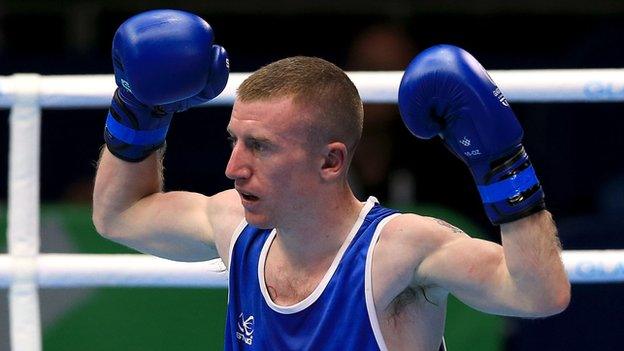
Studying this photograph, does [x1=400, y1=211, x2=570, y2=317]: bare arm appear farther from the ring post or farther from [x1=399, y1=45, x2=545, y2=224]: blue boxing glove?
the ring post

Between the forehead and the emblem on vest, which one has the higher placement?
the forehead

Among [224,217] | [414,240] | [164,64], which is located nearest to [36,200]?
[224,217]

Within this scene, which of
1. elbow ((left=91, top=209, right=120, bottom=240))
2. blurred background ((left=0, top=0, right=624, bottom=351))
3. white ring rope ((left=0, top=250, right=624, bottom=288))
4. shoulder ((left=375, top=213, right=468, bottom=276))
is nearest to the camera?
shoulder ((left=375, top=213, right=468, bottom=276))

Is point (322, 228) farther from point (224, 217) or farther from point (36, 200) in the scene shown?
point (36, 200)

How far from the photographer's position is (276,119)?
2580 millimetres

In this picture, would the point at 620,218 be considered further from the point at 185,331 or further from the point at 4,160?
the point at 4,160

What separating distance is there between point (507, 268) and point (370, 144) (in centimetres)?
246

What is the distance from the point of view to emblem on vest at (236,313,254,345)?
2686mm

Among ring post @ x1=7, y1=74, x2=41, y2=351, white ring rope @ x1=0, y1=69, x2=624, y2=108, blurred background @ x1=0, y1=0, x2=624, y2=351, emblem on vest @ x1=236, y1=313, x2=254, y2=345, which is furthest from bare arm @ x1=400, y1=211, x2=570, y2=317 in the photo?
blurred background @ x1=0, y1=0, x2=624, y2=351

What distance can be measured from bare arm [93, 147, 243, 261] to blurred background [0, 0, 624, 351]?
105 centimetres

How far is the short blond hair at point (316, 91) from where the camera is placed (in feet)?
8.48

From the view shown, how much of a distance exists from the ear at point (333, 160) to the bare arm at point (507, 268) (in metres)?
0.23

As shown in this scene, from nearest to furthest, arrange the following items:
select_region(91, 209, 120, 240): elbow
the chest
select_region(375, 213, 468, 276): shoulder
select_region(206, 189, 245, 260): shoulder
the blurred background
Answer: select_region(375, 213, 468, 276): shoulder, the chest, select_region(206, 189, 245, 260): shoulder, select_region(91, 209, 120, 240): elbow, the blurred background

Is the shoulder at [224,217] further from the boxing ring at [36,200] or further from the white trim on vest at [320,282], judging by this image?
the boxing ring at [36,200]
